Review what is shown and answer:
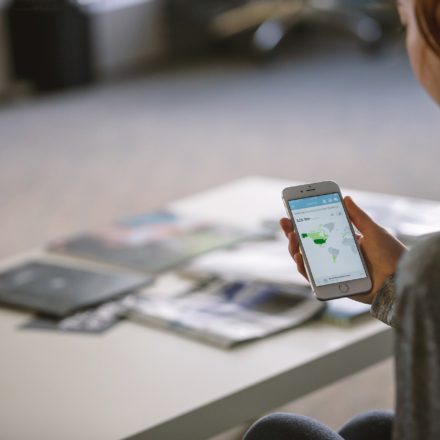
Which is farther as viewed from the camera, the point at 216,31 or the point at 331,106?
the point at 216,31

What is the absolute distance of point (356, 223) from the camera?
1209 millimetres

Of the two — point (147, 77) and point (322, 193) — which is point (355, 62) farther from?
point (322, 193)

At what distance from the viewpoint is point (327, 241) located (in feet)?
4.32

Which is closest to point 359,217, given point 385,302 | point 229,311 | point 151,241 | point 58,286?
point 385,302

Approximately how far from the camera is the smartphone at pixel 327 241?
1234 millimetres

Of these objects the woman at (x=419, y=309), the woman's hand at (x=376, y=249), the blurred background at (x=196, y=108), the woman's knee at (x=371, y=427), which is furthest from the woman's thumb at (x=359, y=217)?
the blurred background at (x=196, y=108)

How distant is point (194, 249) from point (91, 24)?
501 cm

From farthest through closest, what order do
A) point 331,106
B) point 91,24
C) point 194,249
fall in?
point 91,24, point 331,106, point 194,249

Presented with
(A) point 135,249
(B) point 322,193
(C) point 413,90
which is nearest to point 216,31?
(C) point 413,90

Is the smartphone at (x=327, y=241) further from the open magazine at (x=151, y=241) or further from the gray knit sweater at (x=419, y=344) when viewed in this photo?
the open magazine at (x=151, y=241)

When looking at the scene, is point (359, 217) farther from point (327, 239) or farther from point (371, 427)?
point (371, 427)

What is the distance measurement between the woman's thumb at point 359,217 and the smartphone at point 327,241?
1.5 inches

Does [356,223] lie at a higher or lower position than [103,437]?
higher

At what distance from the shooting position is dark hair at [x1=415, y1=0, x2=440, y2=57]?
84 cm
